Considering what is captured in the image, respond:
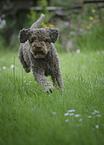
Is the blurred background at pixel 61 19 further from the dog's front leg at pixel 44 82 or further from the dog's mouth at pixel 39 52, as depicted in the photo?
the dog's mouth at pixel 39 52

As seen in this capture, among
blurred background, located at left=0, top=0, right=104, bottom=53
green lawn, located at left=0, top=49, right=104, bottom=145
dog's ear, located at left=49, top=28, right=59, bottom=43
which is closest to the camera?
green lawn, located at left=0, top=49, right=104, bottom=145

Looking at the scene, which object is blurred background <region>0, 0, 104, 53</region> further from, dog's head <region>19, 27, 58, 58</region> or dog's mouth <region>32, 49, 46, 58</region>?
dog's mouth <region>32, 49, 46, 58</region>

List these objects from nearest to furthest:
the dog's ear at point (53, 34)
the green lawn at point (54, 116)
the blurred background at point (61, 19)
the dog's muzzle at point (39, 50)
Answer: the green lawn at point (54, 116) < the dog's muzzle at point (39, 50) < the dog's ear at point (53, 34) < the blurred background at point (61, 19)

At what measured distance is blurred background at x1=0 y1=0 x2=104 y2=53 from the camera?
26.2ft

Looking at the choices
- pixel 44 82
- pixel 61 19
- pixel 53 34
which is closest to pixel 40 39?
pixel 53 34

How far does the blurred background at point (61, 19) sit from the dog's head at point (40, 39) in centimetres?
461

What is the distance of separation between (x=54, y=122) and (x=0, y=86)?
1.80m

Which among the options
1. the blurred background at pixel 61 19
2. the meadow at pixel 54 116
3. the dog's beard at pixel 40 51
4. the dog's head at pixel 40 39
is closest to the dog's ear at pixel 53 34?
the dog's head at pixel 40 39

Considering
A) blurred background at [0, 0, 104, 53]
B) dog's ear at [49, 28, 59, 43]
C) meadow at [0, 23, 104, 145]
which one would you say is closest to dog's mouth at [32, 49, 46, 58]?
dog's ear at [49, 28, 59, 43]

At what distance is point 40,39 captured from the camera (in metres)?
2.64

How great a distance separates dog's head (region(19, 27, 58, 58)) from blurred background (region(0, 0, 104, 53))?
15.1ft

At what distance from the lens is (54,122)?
198cm

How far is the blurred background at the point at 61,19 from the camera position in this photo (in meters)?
7.97

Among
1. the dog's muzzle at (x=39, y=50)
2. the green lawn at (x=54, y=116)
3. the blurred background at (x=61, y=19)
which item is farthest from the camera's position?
the blurred background at (x=61, y=19)
